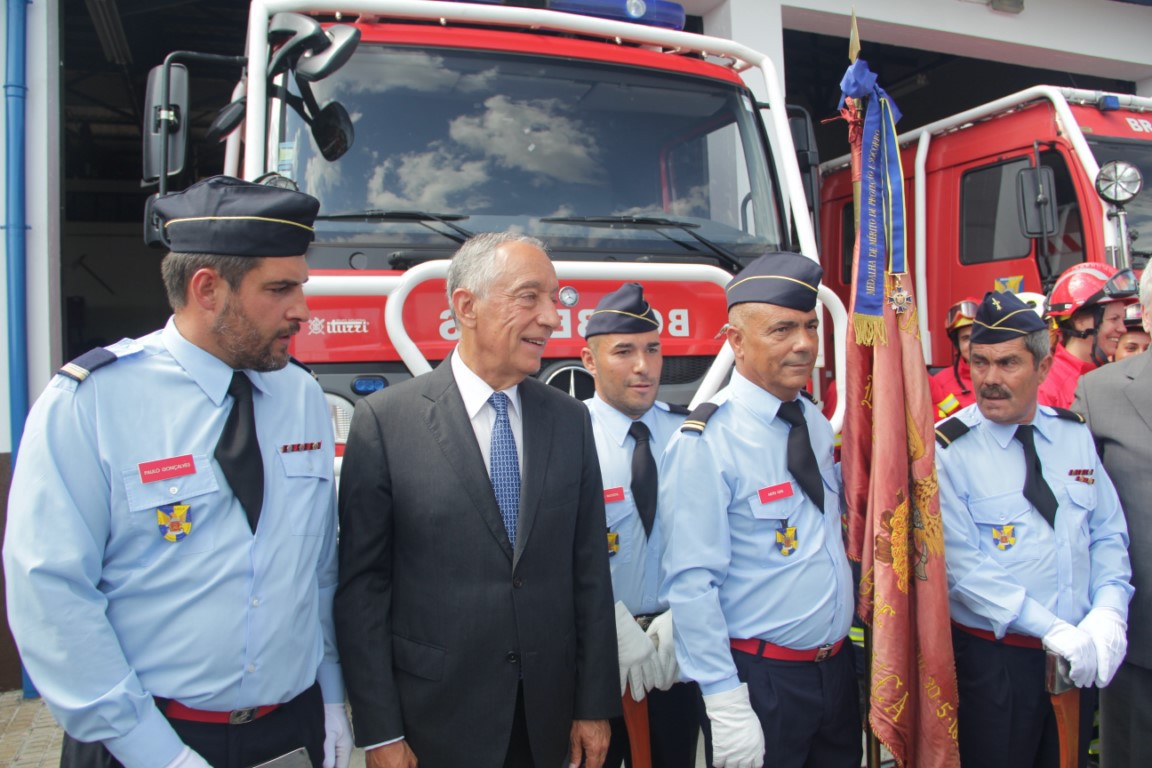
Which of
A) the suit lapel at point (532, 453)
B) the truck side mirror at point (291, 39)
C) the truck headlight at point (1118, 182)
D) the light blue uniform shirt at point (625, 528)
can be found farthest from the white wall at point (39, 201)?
the truck headlight at point (1118, 182)

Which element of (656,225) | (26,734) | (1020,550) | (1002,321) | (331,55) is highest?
(331,55)

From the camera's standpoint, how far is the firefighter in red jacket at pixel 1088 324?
370 cm

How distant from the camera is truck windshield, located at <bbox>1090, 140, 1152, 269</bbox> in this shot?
494cm

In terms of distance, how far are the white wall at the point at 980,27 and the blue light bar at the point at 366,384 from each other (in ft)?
13.9

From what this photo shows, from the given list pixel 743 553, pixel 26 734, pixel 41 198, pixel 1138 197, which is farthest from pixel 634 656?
pixel 1138 197

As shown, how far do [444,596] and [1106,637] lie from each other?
1.69 m

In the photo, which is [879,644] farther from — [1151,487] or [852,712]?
[1151,487]

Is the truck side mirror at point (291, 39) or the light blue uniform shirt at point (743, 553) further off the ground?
the truck side mirror at point (291, 39)

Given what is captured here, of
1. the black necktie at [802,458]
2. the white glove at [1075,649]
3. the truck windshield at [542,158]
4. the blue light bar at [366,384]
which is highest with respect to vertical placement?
the truck windshield at [542,158]

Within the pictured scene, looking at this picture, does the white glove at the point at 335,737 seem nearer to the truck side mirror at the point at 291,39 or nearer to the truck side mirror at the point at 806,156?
the truck side mirror at the point at 291,39

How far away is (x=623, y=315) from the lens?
2809 millimetres

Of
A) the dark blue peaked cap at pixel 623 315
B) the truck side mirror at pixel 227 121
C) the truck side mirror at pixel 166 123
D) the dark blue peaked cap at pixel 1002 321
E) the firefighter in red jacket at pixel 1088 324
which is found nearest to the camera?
the dark blue peaked cap at pixel 1002 321

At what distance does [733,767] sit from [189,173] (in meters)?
8.90

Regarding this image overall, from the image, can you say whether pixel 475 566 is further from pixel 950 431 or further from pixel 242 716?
pixel 950 431
